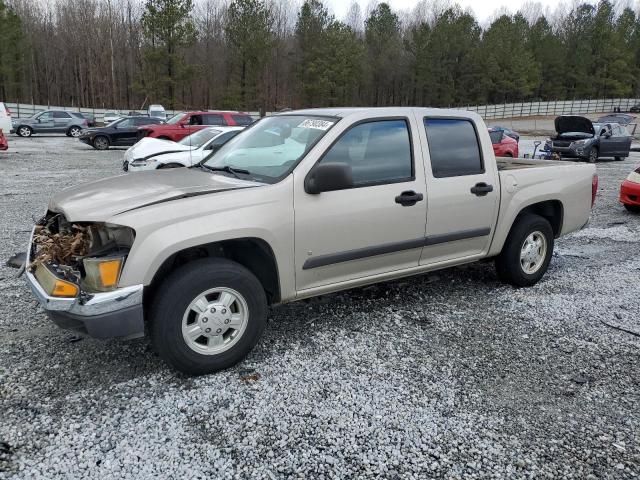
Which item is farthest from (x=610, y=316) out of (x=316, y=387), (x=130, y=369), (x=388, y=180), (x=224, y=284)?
(x=130, y=369)

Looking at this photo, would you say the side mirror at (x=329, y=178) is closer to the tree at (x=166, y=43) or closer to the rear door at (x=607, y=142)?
the rear door at (x=607, y=142)

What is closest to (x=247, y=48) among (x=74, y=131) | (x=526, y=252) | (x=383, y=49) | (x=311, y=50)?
(x=311, y=50)

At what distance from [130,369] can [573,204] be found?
4.48 metres

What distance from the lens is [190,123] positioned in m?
18.5

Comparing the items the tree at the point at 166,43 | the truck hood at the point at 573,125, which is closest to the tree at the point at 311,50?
the tree at the point at 166,43

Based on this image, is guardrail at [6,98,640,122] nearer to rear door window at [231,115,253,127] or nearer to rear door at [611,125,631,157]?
rear door at [611,125,631,157]

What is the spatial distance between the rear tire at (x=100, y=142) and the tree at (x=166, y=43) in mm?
23855

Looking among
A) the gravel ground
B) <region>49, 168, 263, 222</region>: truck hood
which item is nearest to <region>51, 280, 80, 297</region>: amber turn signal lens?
<region>49, 168, 263, 222</region>: truck hood

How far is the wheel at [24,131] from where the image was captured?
26.1 m

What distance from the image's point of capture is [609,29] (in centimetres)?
6619

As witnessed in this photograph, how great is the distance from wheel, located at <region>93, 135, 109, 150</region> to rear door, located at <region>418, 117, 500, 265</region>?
19.7 metres

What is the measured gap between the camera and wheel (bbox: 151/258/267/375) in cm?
301

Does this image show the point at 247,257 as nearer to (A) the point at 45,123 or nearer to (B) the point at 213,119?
(B) the point at 213,119

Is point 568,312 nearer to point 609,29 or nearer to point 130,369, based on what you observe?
point 130,369
